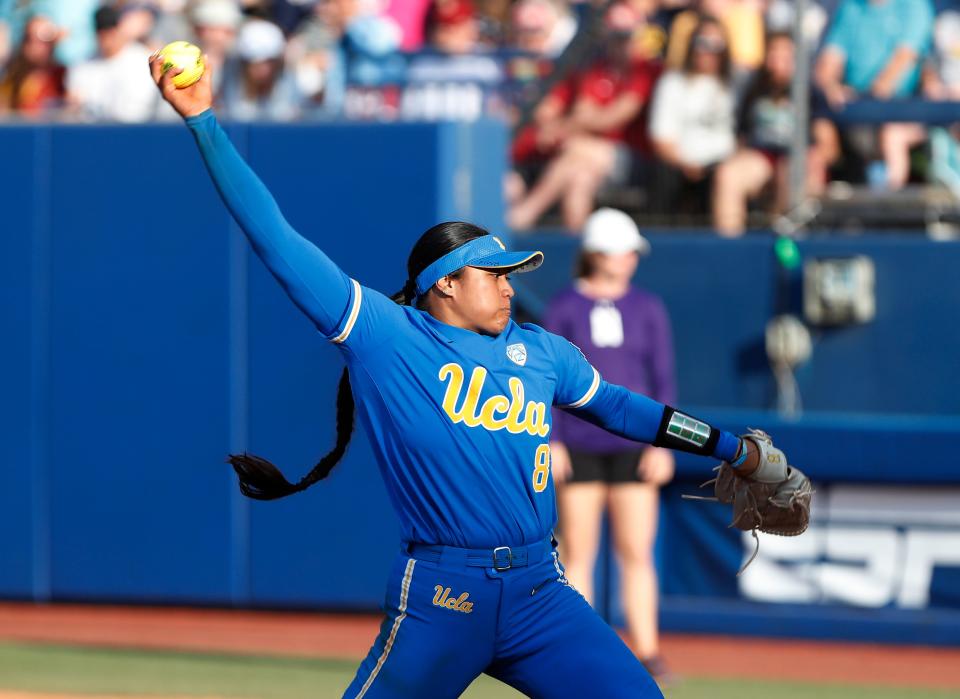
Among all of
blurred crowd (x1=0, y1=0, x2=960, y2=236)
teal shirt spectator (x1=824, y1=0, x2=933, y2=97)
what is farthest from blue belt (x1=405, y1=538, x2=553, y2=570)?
teal shirt spectator (x1=824, y1=0, x2=933, y2=97)

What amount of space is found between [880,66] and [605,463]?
351 centimetres

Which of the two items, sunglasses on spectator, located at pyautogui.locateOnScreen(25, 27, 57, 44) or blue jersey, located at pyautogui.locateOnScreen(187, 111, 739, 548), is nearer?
blue jersey, located at pyautogui.locateOnScreen(187, 111, 739, 548)

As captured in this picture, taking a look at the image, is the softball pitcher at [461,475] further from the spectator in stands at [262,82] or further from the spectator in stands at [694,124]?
the spectator in stands at [262,82]

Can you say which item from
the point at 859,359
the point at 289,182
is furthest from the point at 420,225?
the point at 859,359

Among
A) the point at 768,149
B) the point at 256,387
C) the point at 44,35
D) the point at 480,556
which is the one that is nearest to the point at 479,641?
the point at 480,556

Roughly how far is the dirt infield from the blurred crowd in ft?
8.54

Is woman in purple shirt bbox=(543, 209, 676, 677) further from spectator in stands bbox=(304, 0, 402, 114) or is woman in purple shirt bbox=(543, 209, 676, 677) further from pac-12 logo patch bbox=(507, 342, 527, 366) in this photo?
spectator in stands bbox=(304, 0, 402, 114)

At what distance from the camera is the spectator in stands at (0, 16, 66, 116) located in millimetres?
11164

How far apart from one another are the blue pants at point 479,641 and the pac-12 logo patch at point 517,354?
1.59 feet

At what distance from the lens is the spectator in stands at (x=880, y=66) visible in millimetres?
9812

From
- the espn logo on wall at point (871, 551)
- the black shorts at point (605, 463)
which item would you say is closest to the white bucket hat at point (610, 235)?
the black shorts at point (605, 463)

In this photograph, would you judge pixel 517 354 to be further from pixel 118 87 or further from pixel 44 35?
pixel 44 35

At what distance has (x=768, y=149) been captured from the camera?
32.2 feet

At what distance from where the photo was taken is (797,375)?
9.65 m
